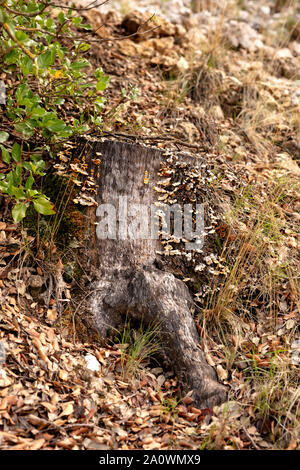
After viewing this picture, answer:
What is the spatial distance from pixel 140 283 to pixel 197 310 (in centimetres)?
44

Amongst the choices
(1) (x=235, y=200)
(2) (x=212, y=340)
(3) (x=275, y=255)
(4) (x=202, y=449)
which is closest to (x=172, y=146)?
(1) (x=235, y=200)

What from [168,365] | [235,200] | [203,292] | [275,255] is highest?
[235,200]

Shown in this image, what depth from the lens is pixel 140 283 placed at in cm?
267

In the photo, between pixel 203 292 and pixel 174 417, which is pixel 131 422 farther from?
pixel 203 292

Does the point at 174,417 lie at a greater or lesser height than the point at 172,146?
lesser

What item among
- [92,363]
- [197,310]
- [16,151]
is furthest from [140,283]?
[16,151]

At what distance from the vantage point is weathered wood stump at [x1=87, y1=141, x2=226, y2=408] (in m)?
2.51

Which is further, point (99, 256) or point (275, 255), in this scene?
point (275, 255)

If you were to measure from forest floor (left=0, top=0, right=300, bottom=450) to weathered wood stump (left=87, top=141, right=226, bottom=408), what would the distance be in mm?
100

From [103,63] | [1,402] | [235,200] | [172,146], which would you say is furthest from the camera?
[103,63]

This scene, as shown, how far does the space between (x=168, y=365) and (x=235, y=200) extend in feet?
4.50

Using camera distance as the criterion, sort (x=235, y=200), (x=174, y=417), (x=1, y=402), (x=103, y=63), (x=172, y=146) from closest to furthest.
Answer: (x=1, y=402) < (x=174, y=417) < (x=235, y=200) < (x=172, y=146) < (x=103, y=63)

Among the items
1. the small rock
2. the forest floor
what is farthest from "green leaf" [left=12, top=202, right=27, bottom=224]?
the small rock

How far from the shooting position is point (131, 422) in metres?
2.25
